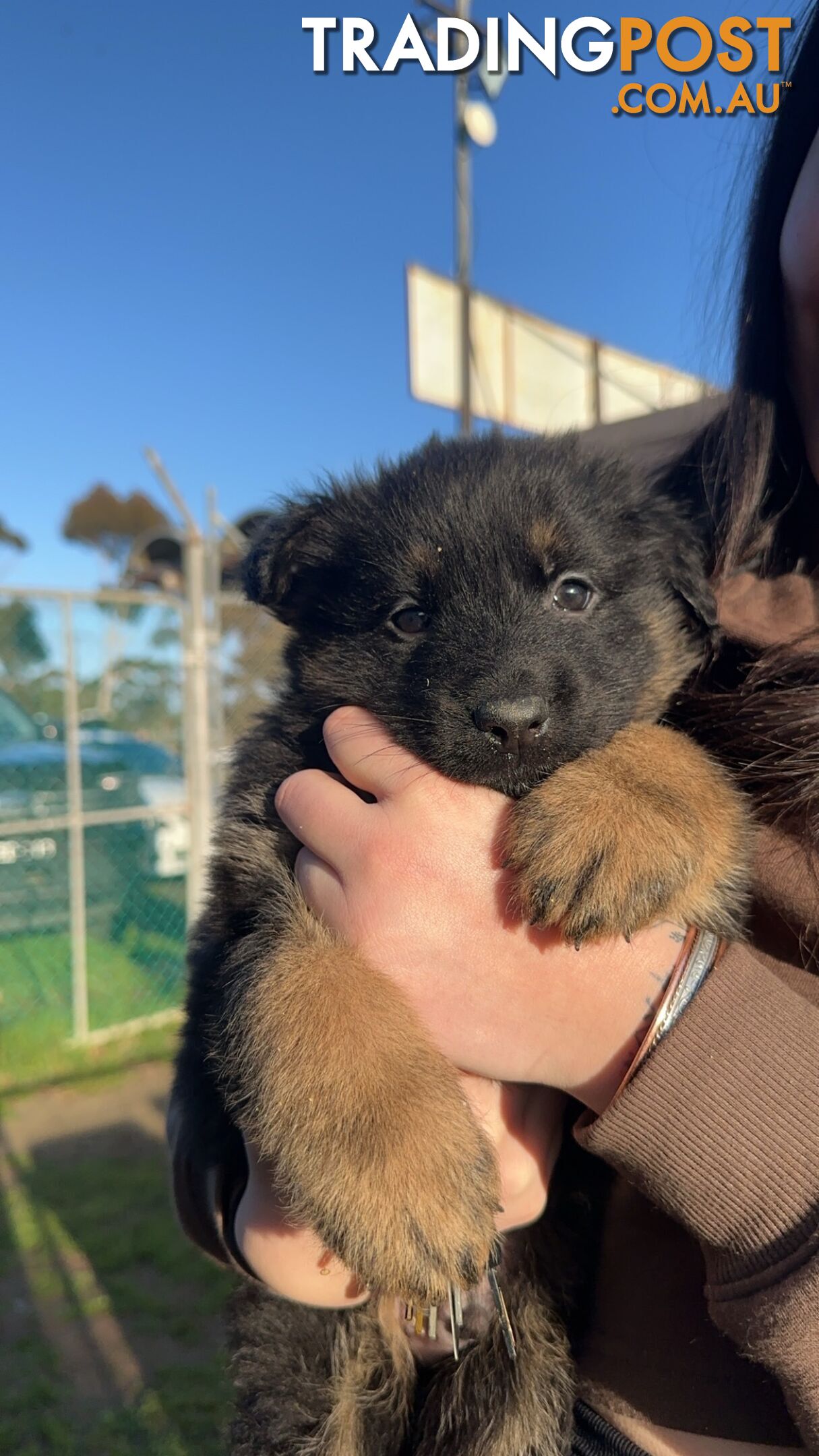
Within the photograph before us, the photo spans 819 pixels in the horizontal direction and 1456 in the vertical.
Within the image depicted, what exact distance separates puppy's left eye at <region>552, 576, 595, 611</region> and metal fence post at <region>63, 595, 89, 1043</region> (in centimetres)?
458

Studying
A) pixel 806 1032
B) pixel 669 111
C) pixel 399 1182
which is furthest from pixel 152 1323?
pixel 669 111

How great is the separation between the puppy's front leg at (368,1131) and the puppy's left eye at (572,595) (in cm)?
76

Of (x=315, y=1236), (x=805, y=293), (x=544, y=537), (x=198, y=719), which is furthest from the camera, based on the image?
(x=198, y=719)

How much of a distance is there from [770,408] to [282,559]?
1.01 metres

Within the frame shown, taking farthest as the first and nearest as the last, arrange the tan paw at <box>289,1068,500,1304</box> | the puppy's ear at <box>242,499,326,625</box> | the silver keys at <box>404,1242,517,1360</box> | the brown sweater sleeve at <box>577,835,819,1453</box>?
the puppy's ear at <box>242,499,326,625</box>
the silver keys at <box>404,1242,517,1360</box>
the tan paw at <box>289,1068,500,1304</box>
the brown sweater sleeve at <box>577,835,819,1453</box>

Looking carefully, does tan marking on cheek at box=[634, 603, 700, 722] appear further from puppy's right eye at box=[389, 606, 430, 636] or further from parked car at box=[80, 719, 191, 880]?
parked car at box=[80, 719, 191, 880]

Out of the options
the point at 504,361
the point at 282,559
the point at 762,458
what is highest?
the point at 504,361

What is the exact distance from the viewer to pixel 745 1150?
1.15m

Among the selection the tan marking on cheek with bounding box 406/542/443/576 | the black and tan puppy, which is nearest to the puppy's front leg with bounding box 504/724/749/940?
the black and tan puppy

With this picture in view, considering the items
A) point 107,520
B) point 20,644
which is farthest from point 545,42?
point 107,520

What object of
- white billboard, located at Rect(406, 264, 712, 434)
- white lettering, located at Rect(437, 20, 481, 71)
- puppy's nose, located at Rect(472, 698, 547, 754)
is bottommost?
puppy's nose, located at Rect(472, 698, 547, 754)

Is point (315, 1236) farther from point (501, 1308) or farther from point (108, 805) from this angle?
point (108, 805)

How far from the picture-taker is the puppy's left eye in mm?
1711

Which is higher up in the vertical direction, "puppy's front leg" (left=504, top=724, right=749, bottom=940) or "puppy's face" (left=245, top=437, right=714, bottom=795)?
"puppy's face" (left=245, top=437, right=714, bottom=795)
